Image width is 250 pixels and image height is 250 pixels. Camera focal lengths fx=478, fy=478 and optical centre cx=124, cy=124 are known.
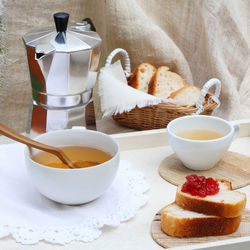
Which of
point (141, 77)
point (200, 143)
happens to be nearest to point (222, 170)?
point (200, 143)

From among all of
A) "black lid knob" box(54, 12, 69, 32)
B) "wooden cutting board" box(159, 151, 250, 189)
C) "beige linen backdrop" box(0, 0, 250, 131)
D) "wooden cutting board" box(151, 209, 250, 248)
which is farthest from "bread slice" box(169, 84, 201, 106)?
"wooden cutting board" box(151, 209, 250, 248)

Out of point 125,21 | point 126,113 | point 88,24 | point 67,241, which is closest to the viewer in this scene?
point 67,241

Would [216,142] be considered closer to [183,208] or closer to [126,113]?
[183,208]

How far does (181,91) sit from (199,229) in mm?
510

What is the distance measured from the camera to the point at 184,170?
2.62 ft

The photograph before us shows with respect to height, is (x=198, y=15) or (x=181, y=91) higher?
(x=198, y=15)

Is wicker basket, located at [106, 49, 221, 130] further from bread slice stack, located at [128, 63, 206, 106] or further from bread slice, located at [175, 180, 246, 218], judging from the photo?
bread slice, located at [175, 180, 246, 218]

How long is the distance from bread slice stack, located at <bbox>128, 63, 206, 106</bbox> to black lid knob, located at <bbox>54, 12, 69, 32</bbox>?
0.35 m

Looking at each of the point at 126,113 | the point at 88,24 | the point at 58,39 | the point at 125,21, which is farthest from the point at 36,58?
the point at 125,21

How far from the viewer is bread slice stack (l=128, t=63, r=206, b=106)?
1081mm

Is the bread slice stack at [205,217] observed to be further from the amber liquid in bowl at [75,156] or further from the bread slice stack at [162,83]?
the bread slice stack at [162,83]

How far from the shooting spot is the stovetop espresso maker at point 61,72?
798 mm

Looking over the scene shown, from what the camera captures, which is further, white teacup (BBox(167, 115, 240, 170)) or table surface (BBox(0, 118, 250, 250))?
white teacup (BBox(167, 115, 240, 170))

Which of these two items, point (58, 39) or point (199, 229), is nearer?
point (199, 229)
